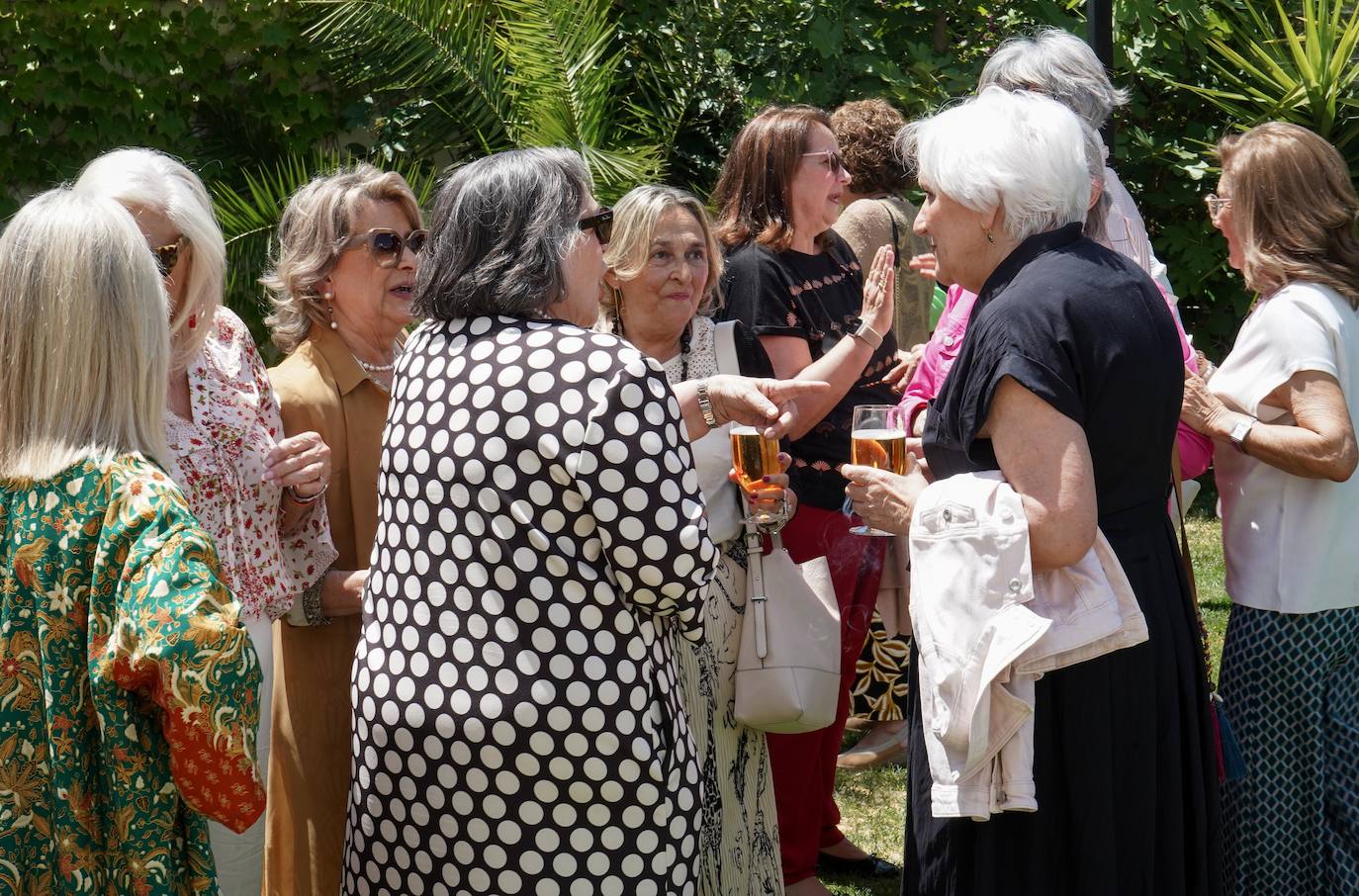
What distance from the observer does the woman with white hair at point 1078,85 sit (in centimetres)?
350

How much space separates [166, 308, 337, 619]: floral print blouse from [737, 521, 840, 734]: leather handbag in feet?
3.42

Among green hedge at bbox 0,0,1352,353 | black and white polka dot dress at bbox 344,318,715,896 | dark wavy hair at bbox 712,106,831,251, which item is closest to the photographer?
black and white polka dot dress at bbox 344,318,715,896

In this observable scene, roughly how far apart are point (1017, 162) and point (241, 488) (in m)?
1.83

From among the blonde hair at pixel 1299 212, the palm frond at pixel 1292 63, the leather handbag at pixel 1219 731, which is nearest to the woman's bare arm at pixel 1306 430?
the blonde hair at pixel 1299 212

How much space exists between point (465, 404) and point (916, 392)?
1.60 m

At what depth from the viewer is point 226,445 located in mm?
3008

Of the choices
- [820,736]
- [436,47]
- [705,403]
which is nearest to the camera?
[705,403]

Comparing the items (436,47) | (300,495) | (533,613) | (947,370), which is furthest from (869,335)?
(436,47)

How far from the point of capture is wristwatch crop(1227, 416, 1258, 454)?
10.9 ft

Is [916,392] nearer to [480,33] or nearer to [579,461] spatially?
[579,461]

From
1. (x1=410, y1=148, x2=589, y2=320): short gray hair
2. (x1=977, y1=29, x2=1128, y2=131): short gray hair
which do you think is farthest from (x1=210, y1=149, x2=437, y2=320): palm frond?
(x1=410, y1=148, x2=589, y2=320): short gray hair

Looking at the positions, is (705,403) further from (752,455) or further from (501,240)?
(501,240)

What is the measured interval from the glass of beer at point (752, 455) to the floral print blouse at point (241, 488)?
968mm

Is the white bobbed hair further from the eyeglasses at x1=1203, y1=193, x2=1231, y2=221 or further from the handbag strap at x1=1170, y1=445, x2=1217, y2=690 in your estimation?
the eyeglasses at x1=1203, y1=193, x2=1231, y2=221
